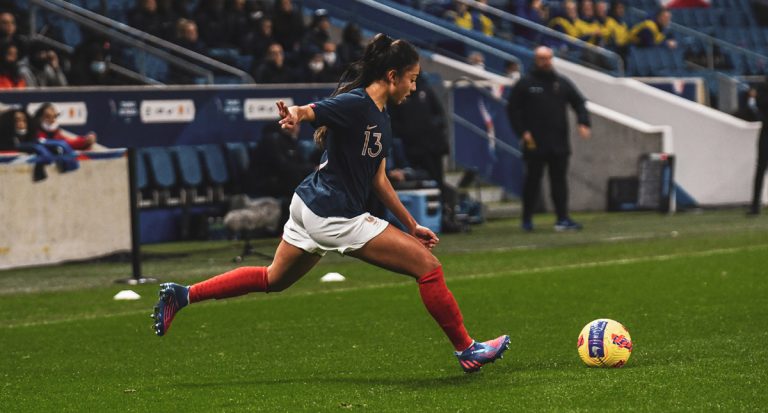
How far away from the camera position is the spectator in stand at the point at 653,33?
1177 inches

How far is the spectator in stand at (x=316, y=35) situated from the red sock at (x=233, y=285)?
48.8ft

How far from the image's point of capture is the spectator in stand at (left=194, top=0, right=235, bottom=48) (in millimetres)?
22875

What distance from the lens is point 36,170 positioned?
1588cm

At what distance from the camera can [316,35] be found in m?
23.7

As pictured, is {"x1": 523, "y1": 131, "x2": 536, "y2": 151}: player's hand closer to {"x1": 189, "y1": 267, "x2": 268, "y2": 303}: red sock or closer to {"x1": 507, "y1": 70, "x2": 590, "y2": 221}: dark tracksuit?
{"x1": 507, "y1": 70, "x2": 590, "y2": 221}: dark tracksuit

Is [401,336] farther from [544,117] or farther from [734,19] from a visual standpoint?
[734,19]

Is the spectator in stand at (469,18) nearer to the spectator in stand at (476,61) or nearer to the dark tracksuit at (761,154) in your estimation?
the spectator in stand at (476,61)

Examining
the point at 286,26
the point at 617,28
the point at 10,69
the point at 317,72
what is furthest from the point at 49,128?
the point at 617,28

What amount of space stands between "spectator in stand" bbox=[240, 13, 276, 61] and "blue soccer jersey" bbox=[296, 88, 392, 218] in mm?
14751

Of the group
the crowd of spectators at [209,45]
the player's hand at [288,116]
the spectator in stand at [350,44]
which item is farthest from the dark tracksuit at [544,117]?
the player's hand at [288,116]

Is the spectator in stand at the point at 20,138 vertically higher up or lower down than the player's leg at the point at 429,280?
higher up

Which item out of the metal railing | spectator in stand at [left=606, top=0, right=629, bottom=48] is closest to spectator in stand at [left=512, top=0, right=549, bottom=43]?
spectator in stand at [left=606, top=0, right=629, bottom=48]

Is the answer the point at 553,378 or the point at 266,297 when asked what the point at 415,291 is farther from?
the point at 553,378

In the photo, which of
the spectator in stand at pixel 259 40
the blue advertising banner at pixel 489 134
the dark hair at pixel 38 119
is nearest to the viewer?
the dark hair at pixel 38 119
